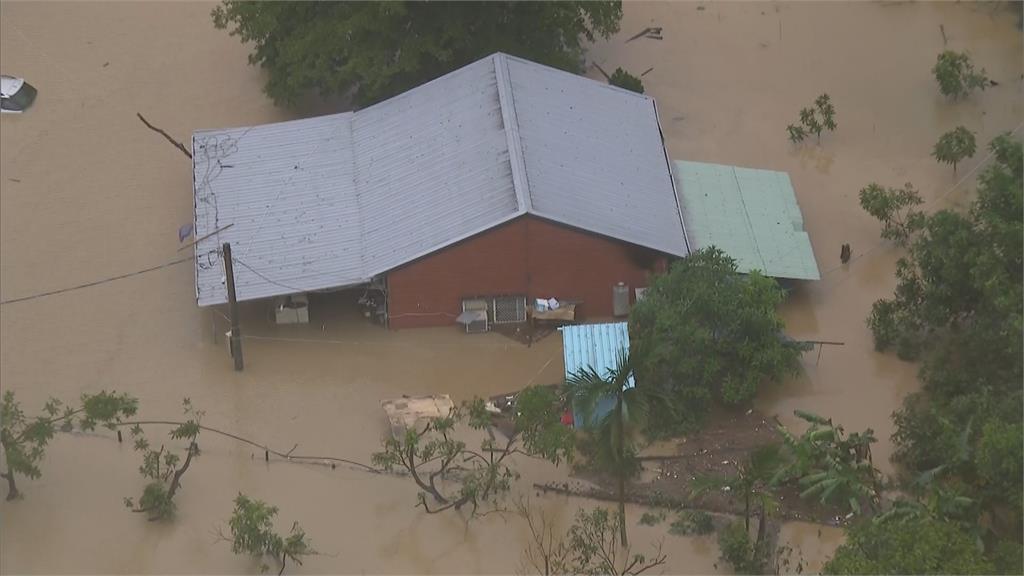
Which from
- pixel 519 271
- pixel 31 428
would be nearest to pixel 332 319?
pixel 519 271

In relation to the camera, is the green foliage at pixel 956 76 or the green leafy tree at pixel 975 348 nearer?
the green leafy tree at pixel 975 348

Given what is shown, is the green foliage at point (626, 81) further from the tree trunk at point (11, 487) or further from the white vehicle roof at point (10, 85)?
the tree trunk at point (11, 487)

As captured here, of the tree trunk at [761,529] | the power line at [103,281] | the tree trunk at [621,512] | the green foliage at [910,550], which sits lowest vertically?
the green foliage at [910,550]

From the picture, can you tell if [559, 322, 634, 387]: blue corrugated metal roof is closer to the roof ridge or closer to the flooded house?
→ the flooded house

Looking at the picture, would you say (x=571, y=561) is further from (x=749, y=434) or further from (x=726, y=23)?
(x=726, y=23)

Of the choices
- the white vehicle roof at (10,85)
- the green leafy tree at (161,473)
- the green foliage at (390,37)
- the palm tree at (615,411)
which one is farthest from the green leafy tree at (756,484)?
the white vehicle roof at (10,85)

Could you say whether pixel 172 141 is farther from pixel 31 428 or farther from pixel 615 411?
pixel 615 411

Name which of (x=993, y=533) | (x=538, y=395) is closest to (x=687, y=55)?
(x=538, y=395)
